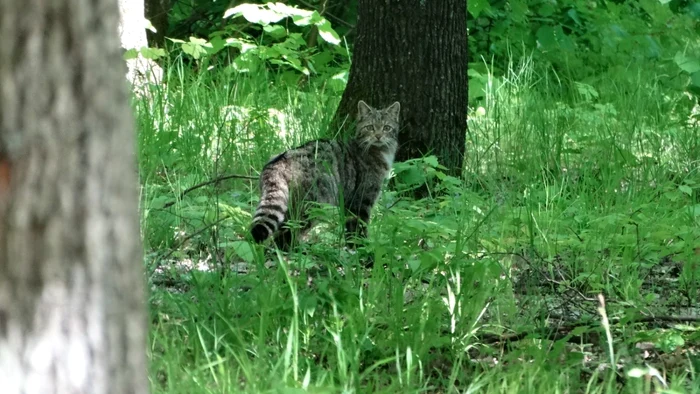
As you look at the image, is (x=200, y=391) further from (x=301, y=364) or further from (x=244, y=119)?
(x=244, y=119)

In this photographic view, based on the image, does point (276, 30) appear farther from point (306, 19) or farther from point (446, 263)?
point (446, 263)

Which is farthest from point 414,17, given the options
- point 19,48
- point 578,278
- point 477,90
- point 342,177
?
point 19,48

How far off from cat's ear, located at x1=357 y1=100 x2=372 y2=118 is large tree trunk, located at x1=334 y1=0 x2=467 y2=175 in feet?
0.46

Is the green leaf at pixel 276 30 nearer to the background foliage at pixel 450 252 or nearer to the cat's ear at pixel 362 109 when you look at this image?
the background foliage at pixel 450 252

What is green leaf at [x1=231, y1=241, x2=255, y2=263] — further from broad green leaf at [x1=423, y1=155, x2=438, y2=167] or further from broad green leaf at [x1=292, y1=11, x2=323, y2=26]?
broad green leaf at [x1=292, y1=11, x2=323, y2=26]

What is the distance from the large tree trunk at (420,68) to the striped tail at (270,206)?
1.36 metres

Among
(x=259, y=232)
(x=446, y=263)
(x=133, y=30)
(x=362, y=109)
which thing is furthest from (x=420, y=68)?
(x=133, y=30)

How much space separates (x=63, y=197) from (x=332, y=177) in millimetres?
3866

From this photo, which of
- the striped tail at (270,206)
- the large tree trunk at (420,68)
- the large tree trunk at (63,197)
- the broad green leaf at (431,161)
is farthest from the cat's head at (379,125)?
the large tree trunk at (63,197)

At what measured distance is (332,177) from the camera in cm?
562

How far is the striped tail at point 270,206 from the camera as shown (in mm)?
4625

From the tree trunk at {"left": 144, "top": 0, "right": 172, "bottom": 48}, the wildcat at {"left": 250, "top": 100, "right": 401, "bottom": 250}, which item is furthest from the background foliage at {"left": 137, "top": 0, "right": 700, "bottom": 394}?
the tree trunk at {"left": 144, "top": 0, "right": 172, "bottom": 48}

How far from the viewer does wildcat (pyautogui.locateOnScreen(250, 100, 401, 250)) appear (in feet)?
16.2

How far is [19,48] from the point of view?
1743 mm
